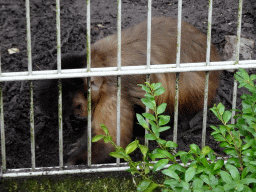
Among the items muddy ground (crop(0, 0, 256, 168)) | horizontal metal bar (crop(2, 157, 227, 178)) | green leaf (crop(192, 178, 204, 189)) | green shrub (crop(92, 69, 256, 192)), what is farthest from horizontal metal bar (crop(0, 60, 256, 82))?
muddy ground (crop(0, 0, 256, 168))

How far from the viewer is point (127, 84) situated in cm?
261

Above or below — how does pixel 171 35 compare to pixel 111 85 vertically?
above

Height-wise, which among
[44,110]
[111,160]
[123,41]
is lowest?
[111,160]

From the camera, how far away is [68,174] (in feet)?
6.41

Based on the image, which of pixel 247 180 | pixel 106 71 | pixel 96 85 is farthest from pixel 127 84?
pixel 247 180

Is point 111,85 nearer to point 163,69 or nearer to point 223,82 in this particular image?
point 163,69

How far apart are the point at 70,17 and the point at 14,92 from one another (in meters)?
1.08

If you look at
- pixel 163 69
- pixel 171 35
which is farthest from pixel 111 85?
pixel 163 69

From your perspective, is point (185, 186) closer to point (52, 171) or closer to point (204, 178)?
point (204, 178)

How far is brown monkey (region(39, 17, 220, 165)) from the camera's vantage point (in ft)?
8.48

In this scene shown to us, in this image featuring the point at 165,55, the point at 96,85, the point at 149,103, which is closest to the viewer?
the point at 149,103

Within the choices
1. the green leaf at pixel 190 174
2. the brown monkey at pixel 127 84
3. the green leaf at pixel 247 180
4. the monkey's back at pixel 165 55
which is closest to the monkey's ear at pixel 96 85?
the brown monkey at pixel 127 84

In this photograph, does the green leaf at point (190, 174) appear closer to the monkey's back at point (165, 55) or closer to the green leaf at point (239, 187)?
the green leaf at point (239, 187)

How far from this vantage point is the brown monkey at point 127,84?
102 inches
